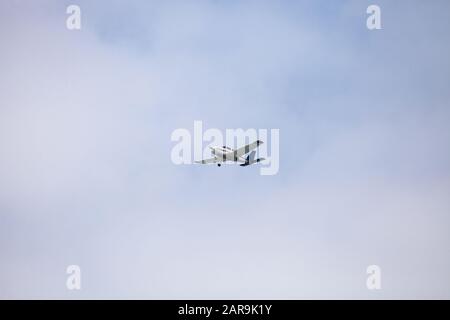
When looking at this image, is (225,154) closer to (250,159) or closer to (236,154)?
(236,154)

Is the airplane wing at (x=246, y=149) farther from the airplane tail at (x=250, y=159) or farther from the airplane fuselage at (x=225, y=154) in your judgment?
the airplane tail at (x=250, y=159)

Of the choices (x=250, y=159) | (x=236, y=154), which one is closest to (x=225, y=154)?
(x=236, y=154)

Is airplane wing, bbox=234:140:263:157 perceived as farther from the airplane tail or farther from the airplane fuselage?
the airplane tail

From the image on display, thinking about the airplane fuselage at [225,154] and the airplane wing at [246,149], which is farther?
the airplane fuselage at [225,154]

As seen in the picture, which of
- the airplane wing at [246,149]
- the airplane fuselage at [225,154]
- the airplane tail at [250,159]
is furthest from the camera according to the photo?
the airplane tail at [250,159]

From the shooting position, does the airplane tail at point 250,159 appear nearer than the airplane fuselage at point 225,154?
No

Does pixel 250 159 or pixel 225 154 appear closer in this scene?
pixel 225 154

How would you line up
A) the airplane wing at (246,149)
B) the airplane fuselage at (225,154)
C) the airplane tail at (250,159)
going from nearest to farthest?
the airplane wing at (246,149) → the airplane fuselage at (225,154) → the airplane tail at (250,159)

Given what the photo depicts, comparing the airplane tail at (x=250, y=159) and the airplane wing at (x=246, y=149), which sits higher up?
the airplane wing at (x=246, y=149)
